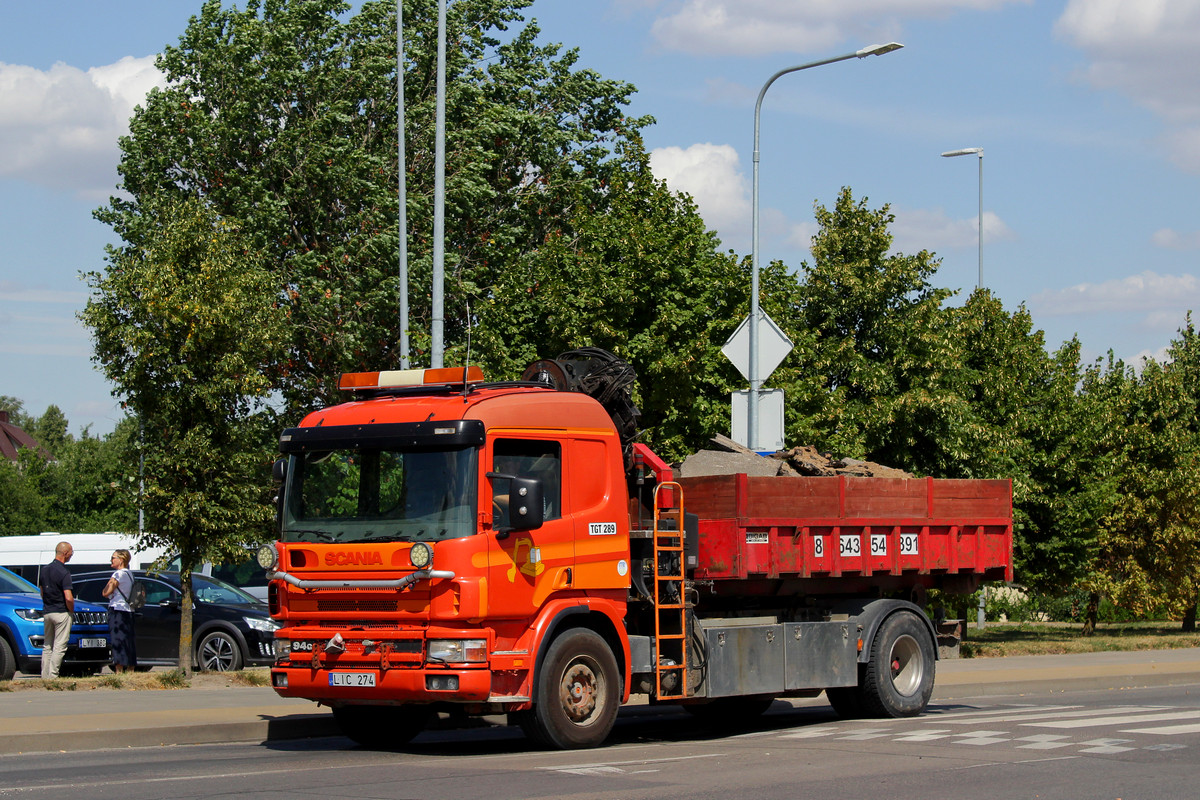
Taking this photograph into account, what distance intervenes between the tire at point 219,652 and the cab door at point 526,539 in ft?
37.4

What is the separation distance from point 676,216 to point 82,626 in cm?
1204

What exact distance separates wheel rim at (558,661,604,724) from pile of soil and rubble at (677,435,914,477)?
2545 mm

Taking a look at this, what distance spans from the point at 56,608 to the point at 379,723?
27.0 ft

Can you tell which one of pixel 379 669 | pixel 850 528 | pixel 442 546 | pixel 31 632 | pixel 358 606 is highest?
pixel 850 528

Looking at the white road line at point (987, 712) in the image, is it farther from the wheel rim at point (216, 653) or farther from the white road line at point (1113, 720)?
the wheel rim at point (216, 653)

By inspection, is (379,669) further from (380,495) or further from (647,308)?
(647,308)

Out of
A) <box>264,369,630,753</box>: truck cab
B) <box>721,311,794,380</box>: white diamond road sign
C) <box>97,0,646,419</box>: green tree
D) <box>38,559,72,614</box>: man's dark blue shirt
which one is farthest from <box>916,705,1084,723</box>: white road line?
<box>97,0,646,419</box>: green tree

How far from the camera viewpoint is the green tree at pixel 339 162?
33.0 meters

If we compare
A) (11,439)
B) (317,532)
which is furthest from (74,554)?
(11,439)

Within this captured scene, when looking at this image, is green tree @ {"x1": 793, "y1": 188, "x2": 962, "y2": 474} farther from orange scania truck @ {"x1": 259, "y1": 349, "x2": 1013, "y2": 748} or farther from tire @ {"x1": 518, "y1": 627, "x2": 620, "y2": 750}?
tire @ {"x1": 518, "y1": 627, "x2": 620, "y2": 750}

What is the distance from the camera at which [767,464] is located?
14.0 metres

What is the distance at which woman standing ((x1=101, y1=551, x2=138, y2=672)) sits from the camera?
19.6 meters

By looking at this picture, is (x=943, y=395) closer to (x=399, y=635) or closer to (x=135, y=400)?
(x=135, y=400)

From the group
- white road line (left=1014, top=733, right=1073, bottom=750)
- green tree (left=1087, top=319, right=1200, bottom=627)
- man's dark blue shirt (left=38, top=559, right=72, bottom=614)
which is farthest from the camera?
green tree (left=1087, top=319, right=1200, bottom=627)
